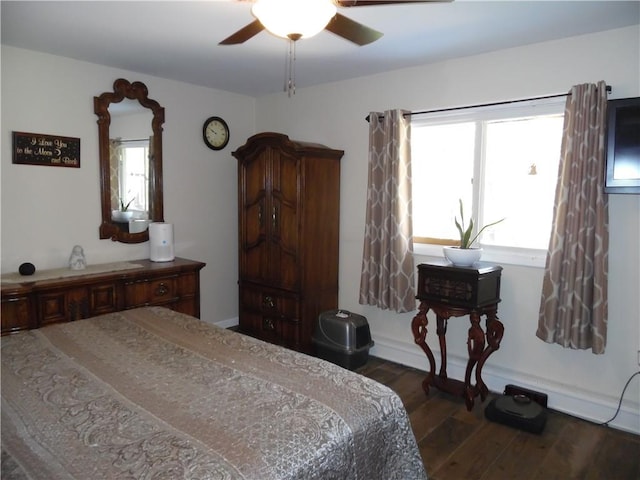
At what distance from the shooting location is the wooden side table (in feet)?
9.06

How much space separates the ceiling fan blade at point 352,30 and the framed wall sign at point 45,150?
7.84ft

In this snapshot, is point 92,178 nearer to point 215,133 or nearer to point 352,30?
point 215,133

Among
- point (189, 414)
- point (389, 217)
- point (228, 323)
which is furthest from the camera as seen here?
point (228, 323)

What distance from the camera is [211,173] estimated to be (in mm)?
4293

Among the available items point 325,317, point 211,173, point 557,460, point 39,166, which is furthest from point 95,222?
point 557,460

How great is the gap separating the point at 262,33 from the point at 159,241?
74.1 inches

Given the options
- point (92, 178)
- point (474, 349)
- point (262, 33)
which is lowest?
point (474, 349)

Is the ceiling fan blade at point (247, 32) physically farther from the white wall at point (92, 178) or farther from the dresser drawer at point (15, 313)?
the dresser drawer at point (15, 313)

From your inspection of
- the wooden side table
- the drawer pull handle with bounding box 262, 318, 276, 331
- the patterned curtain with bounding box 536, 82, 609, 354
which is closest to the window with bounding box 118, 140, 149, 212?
the drawer pull handle with bounding box 262, 318, 276, 331

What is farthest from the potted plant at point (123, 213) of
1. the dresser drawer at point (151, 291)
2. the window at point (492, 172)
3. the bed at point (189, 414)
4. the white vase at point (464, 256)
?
the white vase at point (464, 256)

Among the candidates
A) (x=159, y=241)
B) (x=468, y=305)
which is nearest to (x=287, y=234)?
(x=159, y=241)

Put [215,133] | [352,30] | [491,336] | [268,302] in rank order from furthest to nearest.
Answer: [215,133], [268,302], [491,336], [352,30]

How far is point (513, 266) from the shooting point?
9.93ft

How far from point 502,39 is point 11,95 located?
332 cm
